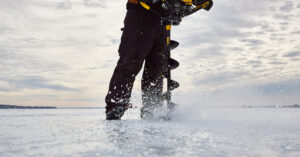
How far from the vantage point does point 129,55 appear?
3.07 m

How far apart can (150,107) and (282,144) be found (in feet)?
7.00

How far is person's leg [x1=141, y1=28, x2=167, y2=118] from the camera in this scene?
11.3ft

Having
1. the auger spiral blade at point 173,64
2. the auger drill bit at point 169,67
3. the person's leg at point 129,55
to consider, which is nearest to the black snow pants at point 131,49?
the person's leg at point 129,55

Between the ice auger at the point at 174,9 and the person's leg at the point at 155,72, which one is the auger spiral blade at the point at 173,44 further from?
the person's leg at the point at 155,72

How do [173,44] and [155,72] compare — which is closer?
[155,72]

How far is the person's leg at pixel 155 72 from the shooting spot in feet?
11.3

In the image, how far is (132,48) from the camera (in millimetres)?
3080

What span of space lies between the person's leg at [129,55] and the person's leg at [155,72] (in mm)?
298

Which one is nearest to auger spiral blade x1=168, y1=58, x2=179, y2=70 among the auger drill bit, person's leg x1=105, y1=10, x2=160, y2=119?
the auger drill bit

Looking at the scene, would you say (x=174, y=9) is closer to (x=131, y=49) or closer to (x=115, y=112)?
(x=131, y=49)

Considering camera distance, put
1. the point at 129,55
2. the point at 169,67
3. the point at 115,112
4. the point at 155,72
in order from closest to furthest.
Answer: the point at 115,112
the point at 129,55
the point at 155,72
the point at 169,67

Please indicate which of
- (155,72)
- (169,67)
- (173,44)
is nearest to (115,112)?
(155,72)

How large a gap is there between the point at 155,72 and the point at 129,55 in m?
0.56

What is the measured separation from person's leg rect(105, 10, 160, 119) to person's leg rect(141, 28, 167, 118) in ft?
0.98
